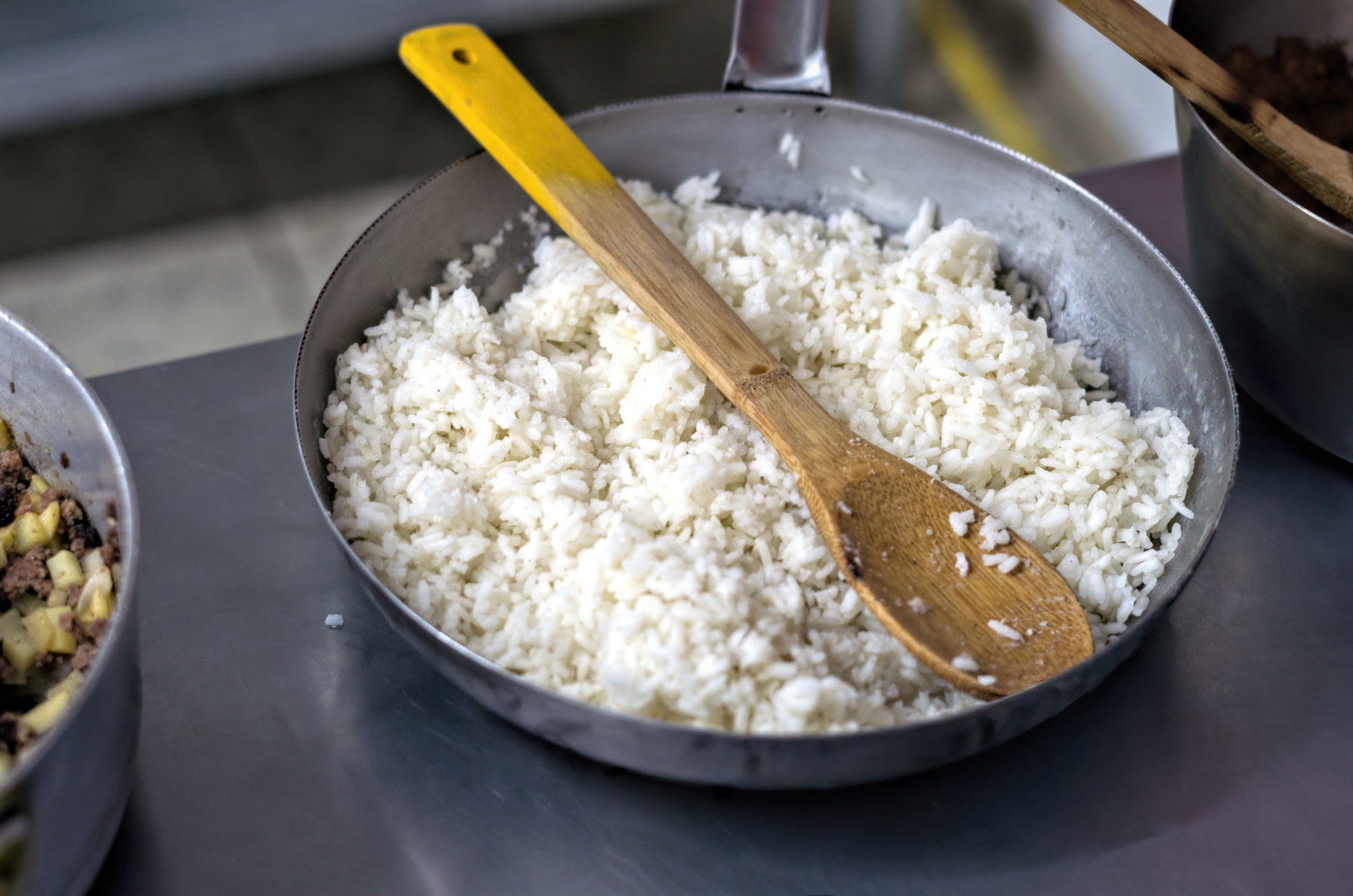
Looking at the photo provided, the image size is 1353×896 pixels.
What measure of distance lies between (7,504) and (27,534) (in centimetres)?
6

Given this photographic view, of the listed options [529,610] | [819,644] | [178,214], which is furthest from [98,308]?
[819,644]

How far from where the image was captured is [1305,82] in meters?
1.51

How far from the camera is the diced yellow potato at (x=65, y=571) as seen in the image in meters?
1.02

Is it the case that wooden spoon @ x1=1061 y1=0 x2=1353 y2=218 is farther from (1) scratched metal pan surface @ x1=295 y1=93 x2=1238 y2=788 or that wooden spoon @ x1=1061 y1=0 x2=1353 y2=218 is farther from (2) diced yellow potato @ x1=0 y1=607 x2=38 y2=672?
(2) diced yellow potato @ x1=0 y1=607 x2=38 y2=672

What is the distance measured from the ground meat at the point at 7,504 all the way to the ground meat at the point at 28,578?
0.07 m

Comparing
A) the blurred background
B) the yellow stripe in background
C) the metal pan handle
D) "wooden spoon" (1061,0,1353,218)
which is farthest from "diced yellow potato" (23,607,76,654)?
the yellow stripe in background

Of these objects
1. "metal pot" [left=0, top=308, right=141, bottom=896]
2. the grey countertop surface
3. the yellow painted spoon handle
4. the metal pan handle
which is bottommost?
the grey countertop surface

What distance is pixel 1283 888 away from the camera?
0.98 metres

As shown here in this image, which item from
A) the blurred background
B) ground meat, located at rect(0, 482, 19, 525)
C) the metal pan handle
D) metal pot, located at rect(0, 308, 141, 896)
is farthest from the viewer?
the blurred background

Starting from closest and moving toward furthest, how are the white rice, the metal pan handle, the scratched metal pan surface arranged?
the scratched metal pan surface < the white rice < the metal pan handle

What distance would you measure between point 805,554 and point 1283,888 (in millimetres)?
514

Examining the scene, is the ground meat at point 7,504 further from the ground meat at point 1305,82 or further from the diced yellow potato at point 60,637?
the ground meat at point 1305,82

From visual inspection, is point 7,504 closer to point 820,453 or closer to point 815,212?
point 820,453

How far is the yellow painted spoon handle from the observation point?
115 cm
